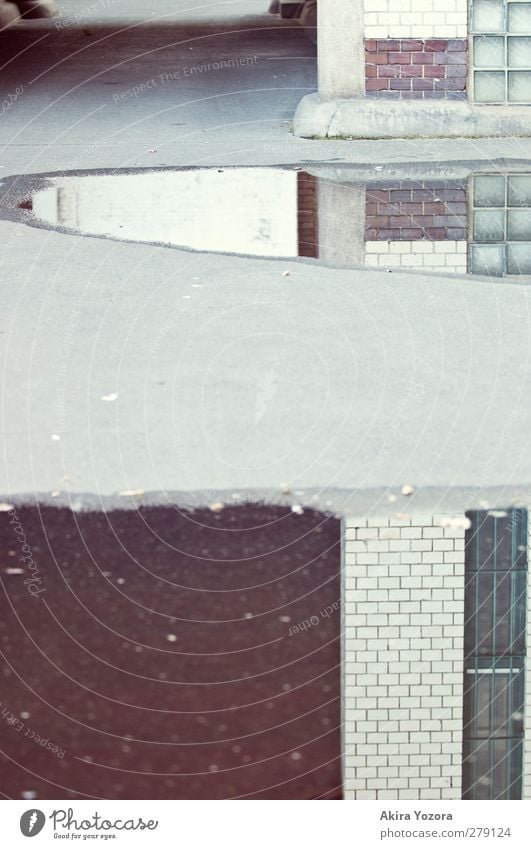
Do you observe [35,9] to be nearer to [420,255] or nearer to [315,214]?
[315,214]

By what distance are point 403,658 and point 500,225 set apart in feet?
20.0

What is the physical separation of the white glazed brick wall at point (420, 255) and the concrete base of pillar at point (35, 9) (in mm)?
18498

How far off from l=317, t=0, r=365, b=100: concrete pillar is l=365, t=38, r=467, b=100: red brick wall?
97 millimetres

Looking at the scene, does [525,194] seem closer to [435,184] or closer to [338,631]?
[435,184]

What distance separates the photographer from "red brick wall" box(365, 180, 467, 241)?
32.4 feet

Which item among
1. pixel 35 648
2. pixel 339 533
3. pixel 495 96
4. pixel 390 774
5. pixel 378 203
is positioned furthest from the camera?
pixel 495 96

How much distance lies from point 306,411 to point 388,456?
1.84ft

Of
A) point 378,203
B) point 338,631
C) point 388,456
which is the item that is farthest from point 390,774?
point 378,203

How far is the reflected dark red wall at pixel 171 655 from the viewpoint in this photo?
150 inches

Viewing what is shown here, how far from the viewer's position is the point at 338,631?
453 cm

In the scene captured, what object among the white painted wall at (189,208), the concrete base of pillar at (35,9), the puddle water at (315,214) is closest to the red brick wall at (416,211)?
the puddle water at (315,214)

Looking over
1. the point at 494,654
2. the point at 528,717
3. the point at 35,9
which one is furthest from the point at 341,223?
the point at 35,9

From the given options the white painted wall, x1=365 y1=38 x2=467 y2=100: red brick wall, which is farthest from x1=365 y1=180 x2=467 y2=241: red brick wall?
x1=365 y1=38 x2=467 y2=100: red brick wall

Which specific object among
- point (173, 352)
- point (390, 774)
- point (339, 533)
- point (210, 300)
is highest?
point (210, 300)
